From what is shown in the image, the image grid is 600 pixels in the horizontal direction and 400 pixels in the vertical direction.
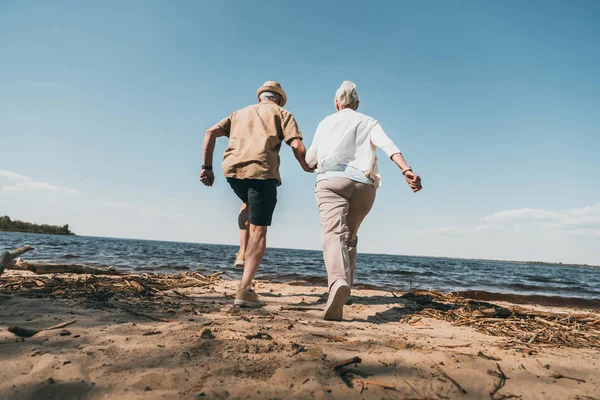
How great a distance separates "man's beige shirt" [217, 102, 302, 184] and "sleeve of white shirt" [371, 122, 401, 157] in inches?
29.0

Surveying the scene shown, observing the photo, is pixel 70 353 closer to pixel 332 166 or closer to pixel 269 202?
pixel 269 202

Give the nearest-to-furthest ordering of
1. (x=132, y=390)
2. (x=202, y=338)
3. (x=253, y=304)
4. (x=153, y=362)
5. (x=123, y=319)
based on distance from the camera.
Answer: (x=132, y=390), (x=153, y=362), (x=202, y=338), (x=123, y=319), (x=253, y=304)

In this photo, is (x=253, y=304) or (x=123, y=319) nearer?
(x=123, y=319)

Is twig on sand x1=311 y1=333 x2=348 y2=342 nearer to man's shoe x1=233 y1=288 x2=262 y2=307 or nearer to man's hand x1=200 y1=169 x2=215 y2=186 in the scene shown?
man's shoe x1=233 y1=288 x2=262 y2=307

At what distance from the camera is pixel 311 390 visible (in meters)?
1.43

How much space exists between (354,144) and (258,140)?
3.11 ft

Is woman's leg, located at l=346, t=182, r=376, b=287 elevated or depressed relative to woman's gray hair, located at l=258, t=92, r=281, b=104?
depressed

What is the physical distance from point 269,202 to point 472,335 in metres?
2.12

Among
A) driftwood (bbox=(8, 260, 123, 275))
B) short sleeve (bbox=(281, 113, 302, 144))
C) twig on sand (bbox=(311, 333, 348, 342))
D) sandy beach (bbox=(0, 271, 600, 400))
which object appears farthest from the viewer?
driftwood (bbox=(8, 260, 123, 275))

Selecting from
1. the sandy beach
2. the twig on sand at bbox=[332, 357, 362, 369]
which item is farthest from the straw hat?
the twig on sand at bbox=[332, 357, 362, 369]

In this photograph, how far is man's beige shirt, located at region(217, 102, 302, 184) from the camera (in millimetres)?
3254

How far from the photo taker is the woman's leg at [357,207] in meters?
3.20

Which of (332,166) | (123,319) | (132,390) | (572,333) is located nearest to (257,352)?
(132,390)

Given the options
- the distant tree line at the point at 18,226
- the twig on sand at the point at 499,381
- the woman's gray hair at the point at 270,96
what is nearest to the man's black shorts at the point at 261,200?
the woman's gray hair at the point at 270,96
